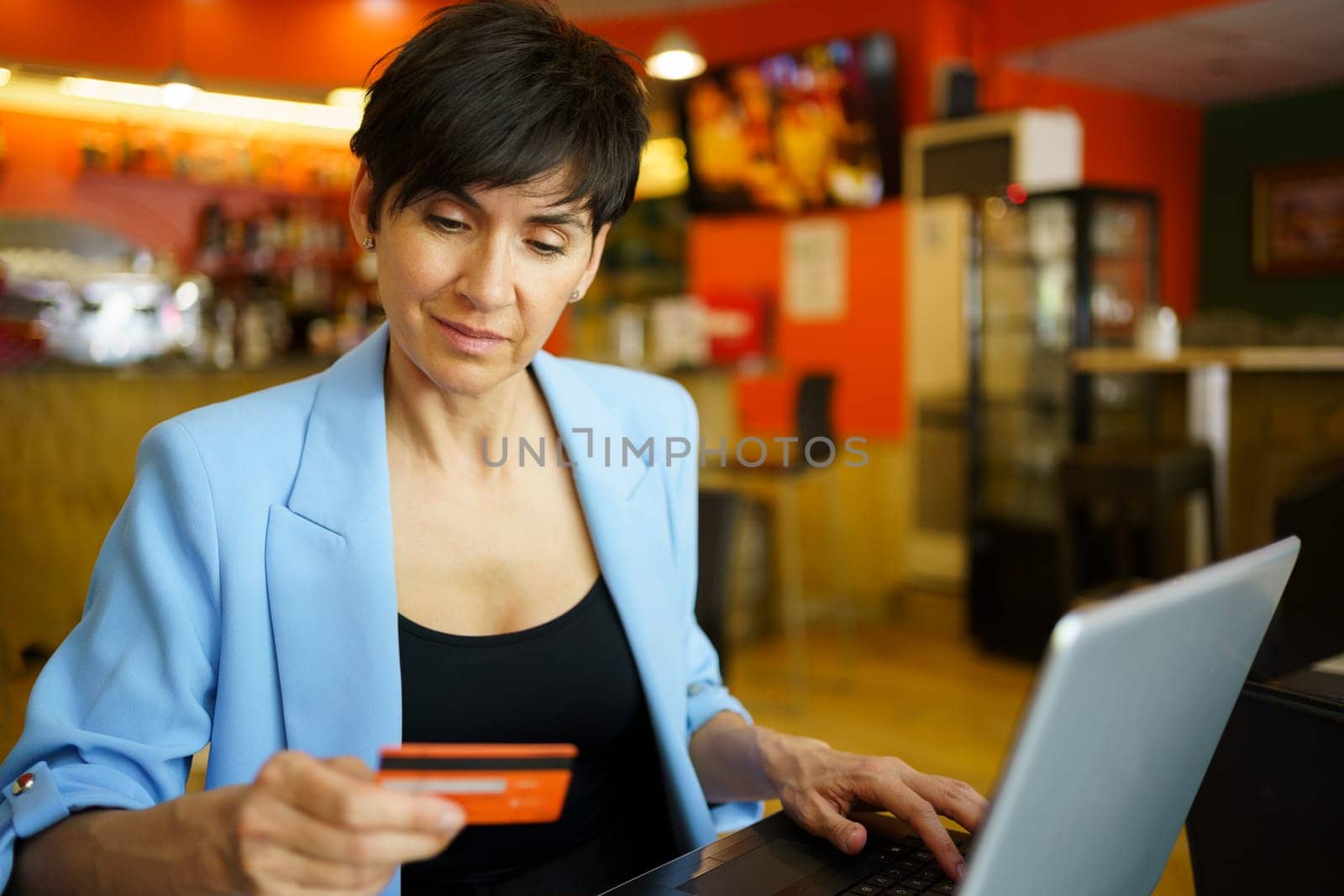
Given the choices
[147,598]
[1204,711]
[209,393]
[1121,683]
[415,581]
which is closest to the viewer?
[1121,683]

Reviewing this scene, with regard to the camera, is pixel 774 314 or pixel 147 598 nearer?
pixel 147 598

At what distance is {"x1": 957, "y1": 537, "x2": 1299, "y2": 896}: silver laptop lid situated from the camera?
512 millimetres

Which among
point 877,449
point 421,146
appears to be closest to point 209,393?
point 421,146

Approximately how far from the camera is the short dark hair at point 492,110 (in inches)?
38.9

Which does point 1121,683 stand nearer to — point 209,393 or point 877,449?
point 209,393

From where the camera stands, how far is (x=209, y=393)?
208cm

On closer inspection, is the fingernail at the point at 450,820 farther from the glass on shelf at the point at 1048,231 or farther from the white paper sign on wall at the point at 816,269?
the white paper sign on wall at the point at 816,269

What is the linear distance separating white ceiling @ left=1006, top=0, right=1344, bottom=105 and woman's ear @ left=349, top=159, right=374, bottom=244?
5.67 metres

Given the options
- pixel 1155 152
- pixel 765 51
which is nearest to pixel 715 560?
pixel 765 51

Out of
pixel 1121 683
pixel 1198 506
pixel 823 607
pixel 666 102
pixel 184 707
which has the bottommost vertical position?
pixel 823 607

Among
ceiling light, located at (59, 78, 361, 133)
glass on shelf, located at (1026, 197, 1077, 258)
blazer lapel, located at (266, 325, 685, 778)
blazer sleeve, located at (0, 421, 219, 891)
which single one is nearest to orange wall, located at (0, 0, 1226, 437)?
ceiling light, located at (59, 78, 361, 133)

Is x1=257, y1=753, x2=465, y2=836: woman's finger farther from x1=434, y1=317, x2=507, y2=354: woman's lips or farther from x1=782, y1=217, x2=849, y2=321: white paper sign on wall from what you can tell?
x1=782, y1=217, x2=849, y2=321: white paper sign on wall

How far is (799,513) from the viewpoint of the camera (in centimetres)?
606

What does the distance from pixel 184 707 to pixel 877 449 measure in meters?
5.28
